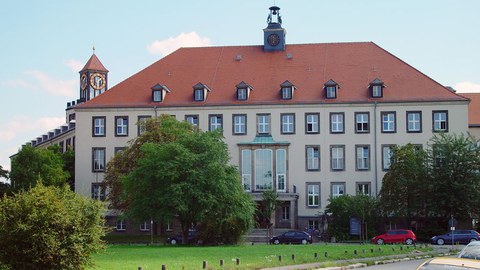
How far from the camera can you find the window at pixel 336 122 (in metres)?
81.2

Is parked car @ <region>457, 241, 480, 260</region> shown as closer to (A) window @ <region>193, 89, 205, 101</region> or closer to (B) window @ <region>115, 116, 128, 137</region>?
(A) window @ <region>193, 89, 205, 101</region>

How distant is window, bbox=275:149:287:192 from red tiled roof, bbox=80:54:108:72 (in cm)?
6224

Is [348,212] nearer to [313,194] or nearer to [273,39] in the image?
[313,194]

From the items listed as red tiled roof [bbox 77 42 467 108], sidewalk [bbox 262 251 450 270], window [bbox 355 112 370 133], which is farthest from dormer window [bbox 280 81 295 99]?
sidewalk [bbox 262 251 450 270]

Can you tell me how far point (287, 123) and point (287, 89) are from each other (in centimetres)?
332

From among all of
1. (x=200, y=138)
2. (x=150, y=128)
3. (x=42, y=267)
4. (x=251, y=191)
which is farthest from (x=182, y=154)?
(x=42, y=267)

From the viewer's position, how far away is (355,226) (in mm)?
73250

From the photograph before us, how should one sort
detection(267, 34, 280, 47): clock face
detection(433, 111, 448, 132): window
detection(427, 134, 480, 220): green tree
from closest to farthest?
detection(427, 134, 480, 220): green tree
detection(433, 111, 448, 132): window
detection(267, 34, 280, 47): clock face

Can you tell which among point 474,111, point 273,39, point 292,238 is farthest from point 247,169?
point 474,111

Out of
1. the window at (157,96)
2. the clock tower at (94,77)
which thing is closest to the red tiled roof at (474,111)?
the window at (157,96)

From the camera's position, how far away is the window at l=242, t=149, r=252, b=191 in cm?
8144

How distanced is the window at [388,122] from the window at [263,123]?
11116mm

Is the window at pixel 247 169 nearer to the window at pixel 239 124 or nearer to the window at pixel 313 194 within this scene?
the window at pixel 239 124

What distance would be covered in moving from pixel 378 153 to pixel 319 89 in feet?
27.8
